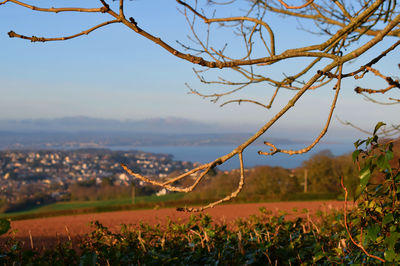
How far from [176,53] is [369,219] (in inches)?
58.0

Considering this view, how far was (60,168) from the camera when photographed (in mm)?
49031

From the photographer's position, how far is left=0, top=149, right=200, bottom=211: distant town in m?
34.3

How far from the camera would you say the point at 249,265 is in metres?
2.77

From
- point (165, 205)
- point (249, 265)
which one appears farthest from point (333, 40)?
point (165, 205)

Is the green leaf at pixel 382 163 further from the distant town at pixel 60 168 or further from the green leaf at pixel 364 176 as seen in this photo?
the distant town at pixel 60 168

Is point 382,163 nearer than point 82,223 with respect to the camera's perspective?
Yes

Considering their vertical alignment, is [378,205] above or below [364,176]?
below

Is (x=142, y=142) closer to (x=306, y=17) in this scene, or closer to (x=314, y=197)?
(x=314, y=197)

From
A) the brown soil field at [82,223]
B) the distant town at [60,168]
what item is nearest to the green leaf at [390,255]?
the brown soil field at [82,223]

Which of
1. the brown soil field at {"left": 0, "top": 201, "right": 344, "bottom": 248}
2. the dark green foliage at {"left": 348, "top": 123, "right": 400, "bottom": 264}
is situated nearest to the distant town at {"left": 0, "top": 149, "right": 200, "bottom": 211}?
the brown soil field at {"left": 0, "top": 201, "right": 344, "bottom": 248}

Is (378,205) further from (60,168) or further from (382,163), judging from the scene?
(60,168)

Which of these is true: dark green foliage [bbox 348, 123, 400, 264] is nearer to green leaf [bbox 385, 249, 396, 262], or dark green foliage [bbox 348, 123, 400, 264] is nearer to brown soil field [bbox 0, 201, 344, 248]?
green leaf [bbox 385, 249, 396, 262]

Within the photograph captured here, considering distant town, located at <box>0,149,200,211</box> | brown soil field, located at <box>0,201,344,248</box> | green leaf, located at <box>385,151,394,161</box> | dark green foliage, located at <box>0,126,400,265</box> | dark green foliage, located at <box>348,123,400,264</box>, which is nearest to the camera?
green leaf, located at <box>385,151,394,161</box>

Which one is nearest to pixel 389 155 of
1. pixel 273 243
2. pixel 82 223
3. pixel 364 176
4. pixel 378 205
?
pixel 364 176
